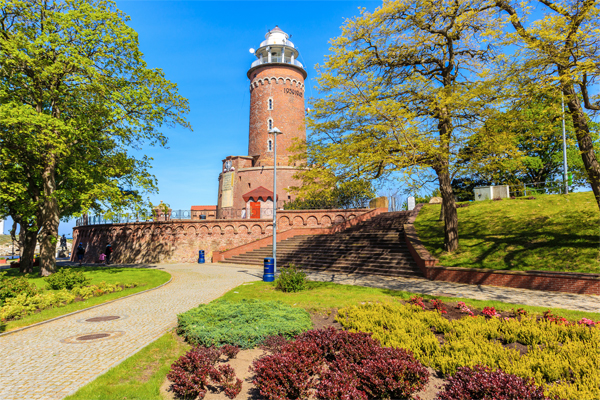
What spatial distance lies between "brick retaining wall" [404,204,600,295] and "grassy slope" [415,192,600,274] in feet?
2.22

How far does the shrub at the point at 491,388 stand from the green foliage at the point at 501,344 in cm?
40

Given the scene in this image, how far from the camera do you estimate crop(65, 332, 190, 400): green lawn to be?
14.6 feet

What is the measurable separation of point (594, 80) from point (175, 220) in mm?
28497

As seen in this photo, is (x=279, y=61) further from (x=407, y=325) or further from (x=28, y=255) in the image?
(x=407, y=325)

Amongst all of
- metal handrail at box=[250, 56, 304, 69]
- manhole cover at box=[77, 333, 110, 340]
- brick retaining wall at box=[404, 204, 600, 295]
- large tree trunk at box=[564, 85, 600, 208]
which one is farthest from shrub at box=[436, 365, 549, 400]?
metal handrail at box=[250, 56, 304, 69]

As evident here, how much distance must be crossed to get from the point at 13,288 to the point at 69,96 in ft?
39.6

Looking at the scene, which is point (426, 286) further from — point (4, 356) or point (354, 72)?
point (4, 356)

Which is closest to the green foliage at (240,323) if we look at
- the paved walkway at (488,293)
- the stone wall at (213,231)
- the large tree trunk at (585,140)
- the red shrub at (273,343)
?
the red shrub at (273,343)

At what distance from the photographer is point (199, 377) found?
4629mm

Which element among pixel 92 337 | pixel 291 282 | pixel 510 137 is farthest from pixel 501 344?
pixel 510 137

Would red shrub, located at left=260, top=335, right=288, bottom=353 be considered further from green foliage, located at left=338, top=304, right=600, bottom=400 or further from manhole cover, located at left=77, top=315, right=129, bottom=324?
manhole cover, located at left=77, top=315, right=129, bottom=324

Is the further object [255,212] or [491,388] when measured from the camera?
[255,212]

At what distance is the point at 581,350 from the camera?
5.00 metres

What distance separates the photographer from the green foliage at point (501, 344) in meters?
4.35
